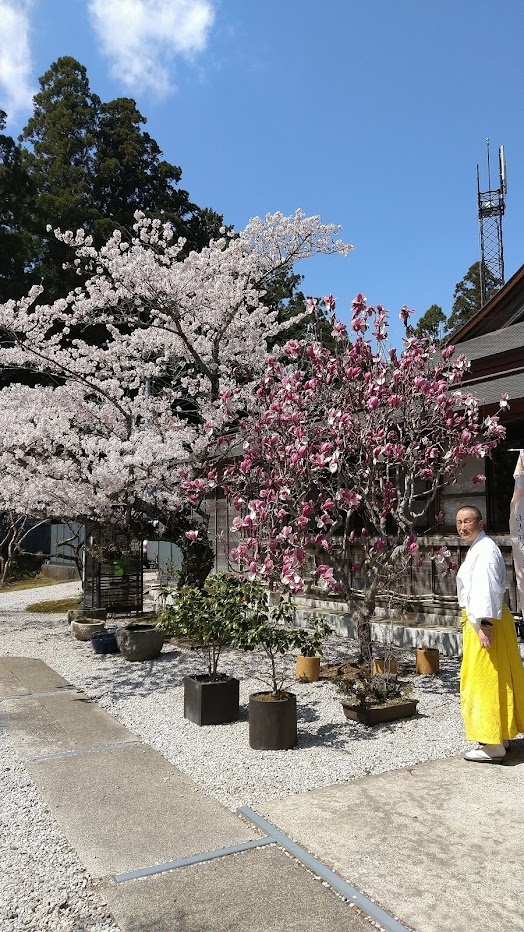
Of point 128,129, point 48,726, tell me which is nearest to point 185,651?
point 48,726

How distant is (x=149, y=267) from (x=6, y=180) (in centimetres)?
1942

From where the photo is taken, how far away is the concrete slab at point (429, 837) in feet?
10.7

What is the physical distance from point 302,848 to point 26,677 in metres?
6.22

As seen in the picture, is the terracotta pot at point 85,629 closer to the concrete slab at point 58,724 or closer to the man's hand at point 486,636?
the concrete slab at point 58,724

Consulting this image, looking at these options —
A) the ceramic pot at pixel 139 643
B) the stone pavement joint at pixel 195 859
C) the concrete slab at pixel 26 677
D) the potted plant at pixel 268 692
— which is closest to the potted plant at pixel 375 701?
the potted plant at pixel 268 692

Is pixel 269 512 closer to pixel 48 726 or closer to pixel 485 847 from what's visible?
pixel 48 726

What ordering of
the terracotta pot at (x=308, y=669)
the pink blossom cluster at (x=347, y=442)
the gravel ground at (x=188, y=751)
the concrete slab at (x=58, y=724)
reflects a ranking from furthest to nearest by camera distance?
the terracotta pot at (x=308, y=669) < the pink blossom cluster at (x=347, y=442) < the concrete slab at (x=58, y=724) < the gravel ground at (x=188, y=751)

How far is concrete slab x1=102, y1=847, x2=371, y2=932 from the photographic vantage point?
3148mm

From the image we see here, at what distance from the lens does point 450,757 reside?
5.49m

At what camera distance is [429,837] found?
13.0 feet

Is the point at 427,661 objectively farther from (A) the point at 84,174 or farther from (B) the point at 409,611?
(A) the point at 84,174

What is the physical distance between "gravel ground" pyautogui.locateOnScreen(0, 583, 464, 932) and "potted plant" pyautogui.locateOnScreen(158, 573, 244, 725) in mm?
150

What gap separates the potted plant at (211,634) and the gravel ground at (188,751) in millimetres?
150

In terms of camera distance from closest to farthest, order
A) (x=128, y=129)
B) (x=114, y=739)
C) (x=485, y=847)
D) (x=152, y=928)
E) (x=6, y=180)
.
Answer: (x=152, y=928) → (x=485, y=847) → (x=114, y=739) → (x=6, y=180) → (x=128, y=129)
